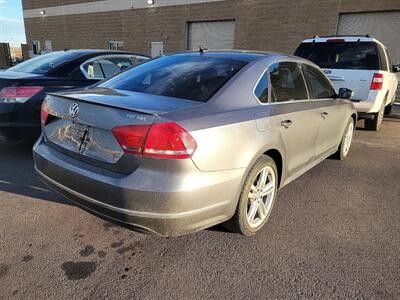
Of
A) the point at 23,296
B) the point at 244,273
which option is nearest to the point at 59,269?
the point at 23,296

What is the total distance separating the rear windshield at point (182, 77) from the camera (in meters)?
2.79

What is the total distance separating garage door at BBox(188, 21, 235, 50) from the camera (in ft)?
58.2

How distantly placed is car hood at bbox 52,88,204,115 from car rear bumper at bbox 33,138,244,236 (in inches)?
15.8

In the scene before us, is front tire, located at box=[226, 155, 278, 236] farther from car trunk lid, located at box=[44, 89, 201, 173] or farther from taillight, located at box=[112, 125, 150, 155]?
taillight, located at box=[112, 125, 150, 155]

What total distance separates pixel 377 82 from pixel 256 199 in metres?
4.92

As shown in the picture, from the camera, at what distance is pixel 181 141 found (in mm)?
2203

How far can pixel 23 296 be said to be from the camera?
222cm

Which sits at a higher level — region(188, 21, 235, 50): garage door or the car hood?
region(188, 21, 235, 50): garage door

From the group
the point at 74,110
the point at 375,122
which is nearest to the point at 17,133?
the point at 74,110

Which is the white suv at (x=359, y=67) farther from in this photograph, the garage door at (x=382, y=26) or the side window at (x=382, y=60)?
the garage door at (x=382, y=26)

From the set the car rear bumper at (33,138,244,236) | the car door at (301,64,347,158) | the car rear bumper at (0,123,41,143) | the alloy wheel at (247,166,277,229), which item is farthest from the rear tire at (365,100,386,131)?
the car rear bumper at (0,123,41,143)

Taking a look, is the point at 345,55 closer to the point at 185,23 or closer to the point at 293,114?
the point at 293,114

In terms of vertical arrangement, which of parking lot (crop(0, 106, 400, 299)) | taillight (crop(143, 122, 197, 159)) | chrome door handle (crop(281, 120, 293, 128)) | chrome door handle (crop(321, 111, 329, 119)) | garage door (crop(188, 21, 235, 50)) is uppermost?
garage door (crop(188, 21, 235, 50))

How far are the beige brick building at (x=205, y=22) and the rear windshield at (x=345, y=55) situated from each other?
26.0 ft
